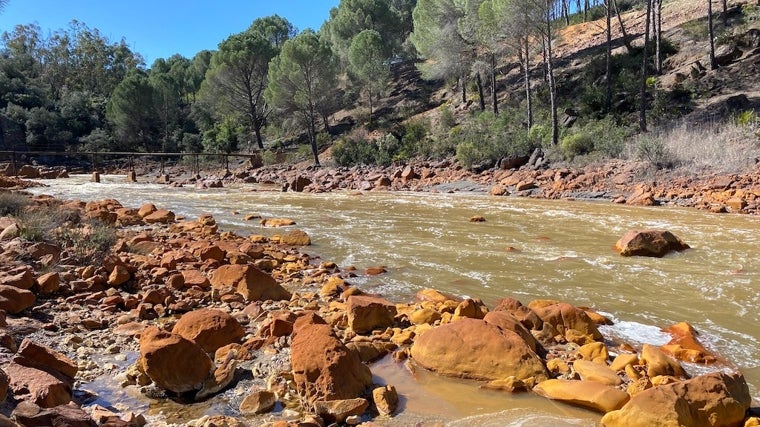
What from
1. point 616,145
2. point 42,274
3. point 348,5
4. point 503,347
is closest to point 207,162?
point 348,5

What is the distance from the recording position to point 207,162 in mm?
40844

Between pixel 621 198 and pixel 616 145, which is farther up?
pixel 616 145

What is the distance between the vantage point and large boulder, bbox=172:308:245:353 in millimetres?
4152

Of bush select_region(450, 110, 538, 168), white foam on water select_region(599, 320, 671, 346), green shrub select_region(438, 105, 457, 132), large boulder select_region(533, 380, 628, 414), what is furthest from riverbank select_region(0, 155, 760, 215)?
large boulder select_region(533, 380, 628, 414)

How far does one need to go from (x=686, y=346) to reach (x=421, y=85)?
4187 centimetres

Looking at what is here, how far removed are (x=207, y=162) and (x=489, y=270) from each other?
3725 centimetres

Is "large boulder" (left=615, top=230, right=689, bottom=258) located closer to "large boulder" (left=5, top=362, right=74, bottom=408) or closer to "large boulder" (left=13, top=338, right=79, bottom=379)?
"large boulder" (left=13, top=338, right=79, bottom=379)

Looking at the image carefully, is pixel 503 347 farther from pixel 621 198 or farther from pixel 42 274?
pixel 621 198

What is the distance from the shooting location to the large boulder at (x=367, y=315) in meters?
4.74

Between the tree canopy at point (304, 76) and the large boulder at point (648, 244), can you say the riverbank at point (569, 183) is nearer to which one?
the large boulder at point (648, 244)

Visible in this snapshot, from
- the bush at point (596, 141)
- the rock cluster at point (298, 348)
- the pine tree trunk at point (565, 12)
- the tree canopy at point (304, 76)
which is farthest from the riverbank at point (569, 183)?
the pine tree trunk at point (565, 12)

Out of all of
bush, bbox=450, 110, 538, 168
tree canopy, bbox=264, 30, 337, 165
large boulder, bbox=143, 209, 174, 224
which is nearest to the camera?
large boulder, bbox=143, 209, 174, 224

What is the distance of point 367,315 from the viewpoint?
15.7 ft

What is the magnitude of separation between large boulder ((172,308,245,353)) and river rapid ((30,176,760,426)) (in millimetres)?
1264
